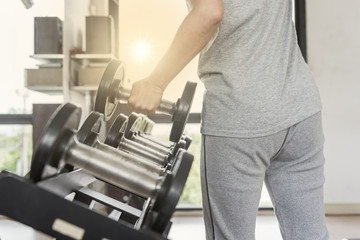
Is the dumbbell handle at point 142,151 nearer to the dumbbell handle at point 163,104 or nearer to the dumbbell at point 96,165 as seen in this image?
the dumbbell handle at point 163,104

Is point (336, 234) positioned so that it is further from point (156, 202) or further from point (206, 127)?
point (156, 202)

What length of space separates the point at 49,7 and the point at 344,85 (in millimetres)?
2645

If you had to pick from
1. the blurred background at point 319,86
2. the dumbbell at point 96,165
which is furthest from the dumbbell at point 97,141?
the blurred background at point 319,86

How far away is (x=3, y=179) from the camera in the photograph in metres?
0.59

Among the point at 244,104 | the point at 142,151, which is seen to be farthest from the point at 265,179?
the point at 142,151

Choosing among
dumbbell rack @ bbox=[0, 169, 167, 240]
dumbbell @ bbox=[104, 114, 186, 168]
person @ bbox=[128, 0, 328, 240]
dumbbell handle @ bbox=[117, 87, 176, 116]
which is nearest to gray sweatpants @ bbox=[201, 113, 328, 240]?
person @ bbox=[128, 0, 328, 240]

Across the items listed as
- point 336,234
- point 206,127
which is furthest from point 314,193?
point 336,234

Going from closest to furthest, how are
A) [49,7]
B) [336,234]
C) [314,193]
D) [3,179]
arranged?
[3,179] < [314,193] < [336,234] < [49,7]

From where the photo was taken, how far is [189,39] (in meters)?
0.90

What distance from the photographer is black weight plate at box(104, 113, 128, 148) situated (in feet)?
3.84

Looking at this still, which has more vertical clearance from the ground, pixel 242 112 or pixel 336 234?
pixel 242 112

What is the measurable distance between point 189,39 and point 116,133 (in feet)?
1.26

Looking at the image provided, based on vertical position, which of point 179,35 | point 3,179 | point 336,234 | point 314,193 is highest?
point 179,35

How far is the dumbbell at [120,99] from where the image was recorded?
100 centimetres
